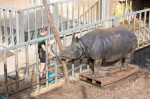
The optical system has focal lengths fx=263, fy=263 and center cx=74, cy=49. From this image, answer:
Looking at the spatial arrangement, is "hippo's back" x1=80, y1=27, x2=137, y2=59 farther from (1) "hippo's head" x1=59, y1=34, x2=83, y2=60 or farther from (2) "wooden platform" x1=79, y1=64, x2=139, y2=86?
(2) "wooden platform" x1=79, y1=64, x2=139, y2=86

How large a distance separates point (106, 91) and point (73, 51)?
1319 millimetres

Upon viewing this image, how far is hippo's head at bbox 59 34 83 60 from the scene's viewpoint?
623cm

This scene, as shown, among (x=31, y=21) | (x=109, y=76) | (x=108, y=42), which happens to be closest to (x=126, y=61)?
(x=109, y=76)

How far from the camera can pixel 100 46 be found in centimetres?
654

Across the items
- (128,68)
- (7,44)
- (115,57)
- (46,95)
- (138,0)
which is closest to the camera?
(46,95)

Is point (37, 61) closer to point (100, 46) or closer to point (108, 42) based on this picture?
point (100, 46)

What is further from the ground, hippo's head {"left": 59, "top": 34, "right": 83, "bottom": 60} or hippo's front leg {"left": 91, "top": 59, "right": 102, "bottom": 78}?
hippo's head {"left": 59, "top": 34, "right": 83, "bottom": 60}

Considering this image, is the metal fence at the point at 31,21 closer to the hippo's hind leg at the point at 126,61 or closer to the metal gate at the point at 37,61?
the metal gate at the point at 37,61

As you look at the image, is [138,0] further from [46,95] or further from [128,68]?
[46,95]

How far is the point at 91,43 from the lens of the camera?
6.52 metres

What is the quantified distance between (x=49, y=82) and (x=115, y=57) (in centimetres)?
Result: 193

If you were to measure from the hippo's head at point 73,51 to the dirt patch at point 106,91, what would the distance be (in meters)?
0.89

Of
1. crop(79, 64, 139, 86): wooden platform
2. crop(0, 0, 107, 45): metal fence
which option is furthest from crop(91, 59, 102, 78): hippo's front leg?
crop(0, 0, 107, 45): metal fence

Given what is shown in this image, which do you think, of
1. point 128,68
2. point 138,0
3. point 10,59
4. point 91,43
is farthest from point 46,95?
point 138,0
